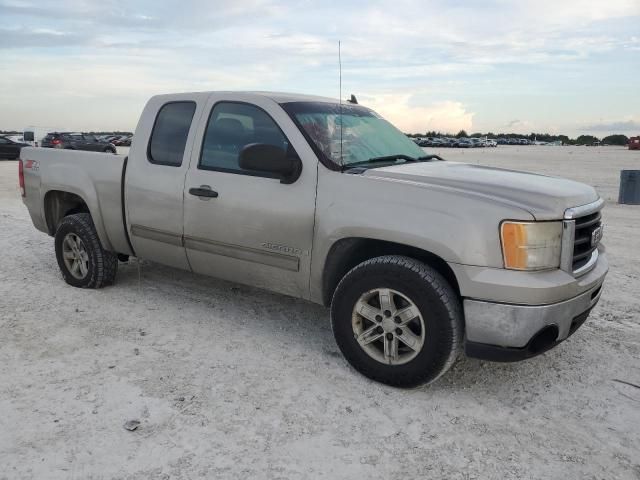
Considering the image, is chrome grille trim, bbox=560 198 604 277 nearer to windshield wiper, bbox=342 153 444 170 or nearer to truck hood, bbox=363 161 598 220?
truck hood, bbox=363 161 598 220

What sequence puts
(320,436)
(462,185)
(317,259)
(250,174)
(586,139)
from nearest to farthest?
(320,436)
(462,185)
(317,259)
(250,174)
(586,139)

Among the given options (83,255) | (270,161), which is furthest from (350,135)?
(83,255)

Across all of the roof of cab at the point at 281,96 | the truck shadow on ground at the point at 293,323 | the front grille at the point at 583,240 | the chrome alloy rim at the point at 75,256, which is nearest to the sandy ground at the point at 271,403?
the truck shadow on ground at the point at 293,323

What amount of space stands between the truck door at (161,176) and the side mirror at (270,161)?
0.94m

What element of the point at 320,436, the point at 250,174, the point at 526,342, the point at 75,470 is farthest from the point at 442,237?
the point at 75,470

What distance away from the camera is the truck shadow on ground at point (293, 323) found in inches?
144

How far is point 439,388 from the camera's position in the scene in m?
3.54

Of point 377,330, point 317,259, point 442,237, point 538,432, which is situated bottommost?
point 538,432

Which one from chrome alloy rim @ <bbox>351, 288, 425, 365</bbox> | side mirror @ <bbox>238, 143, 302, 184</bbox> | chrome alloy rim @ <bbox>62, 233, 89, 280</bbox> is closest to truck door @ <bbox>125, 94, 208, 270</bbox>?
chrome alloy rim @ <bbox>62, 233, 89, 280</bbox>

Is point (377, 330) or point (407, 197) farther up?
point (407, 197)

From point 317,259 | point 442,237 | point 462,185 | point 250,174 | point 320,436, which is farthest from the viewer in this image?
point 250,174

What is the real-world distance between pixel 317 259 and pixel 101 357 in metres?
1.62

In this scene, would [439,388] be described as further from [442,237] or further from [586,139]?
[586,139]

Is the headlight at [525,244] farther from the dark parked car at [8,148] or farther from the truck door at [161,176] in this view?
the dark parked car at [8,148]
